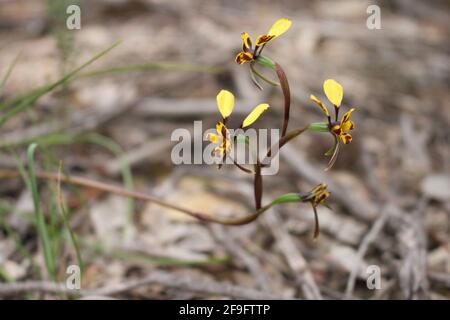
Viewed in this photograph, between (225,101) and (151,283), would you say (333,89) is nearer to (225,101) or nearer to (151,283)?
(225,101)

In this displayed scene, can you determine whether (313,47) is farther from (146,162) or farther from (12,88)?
(12,88)

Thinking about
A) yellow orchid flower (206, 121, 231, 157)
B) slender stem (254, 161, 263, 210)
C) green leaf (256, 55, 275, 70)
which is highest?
green leaf (256, 55, 275, 70)

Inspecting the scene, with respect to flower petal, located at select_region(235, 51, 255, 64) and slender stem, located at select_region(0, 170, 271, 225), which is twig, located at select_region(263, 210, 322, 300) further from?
flower petal, located at select_region(235, 51, 255, 64)

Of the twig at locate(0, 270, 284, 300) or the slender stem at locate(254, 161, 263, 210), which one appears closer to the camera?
the slender stem at locate(254, 161, 263, 210)

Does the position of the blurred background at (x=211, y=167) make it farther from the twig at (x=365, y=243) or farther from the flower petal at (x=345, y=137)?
the flower petal at (x=345, y=137)

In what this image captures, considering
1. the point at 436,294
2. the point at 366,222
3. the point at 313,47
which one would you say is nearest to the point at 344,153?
the point at 366,222

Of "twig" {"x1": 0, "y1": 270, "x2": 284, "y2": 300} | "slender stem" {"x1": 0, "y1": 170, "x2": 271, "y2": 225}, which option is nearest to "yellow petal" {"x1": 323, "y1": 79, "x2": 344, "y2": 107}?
"slender stem" {"x1": 0, "y1": 170, "x2": 271, "y2": 225}

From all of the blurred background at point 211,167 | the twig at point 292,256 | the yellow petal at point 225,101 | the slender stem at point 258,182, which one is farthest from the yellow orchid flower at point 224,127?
the twig at point 292,256

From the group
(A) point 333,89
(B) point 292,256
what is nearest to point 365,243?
(B) point 292,256
